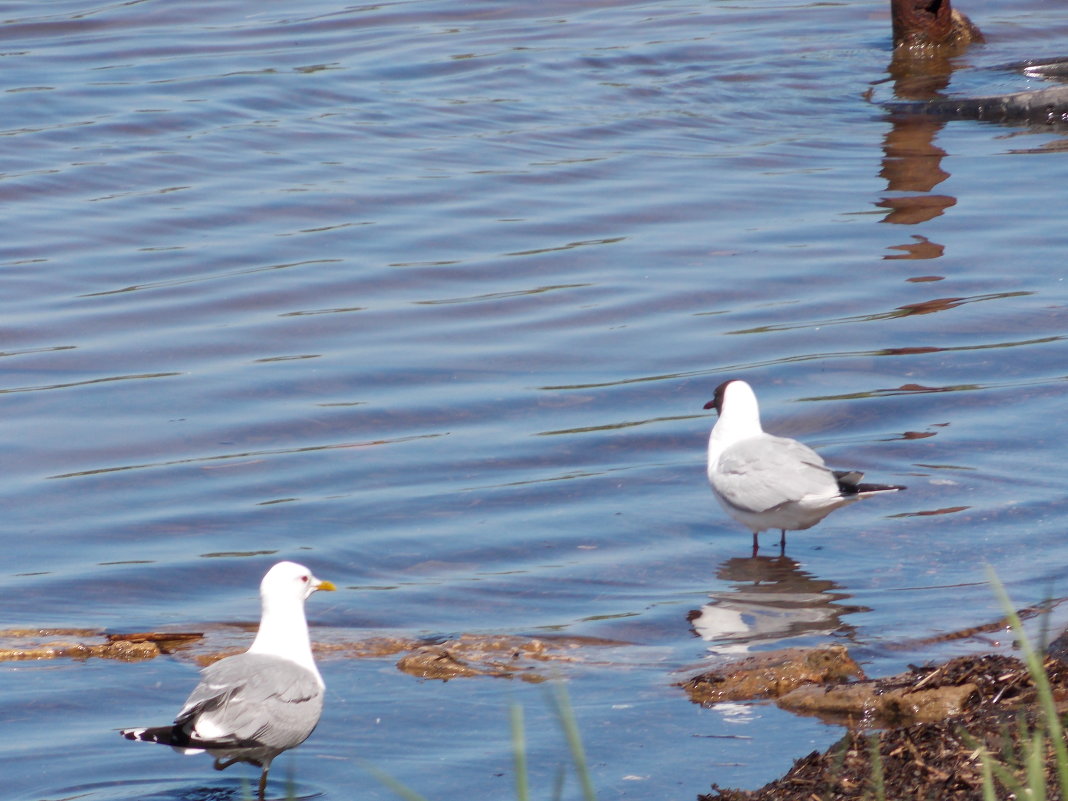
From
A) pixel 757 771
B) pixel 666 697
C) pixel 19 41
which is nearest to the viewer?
pixel 757 771

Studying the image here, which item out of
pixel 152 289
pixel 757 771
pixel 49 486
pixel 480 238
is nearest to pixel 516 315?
pixel 480 238

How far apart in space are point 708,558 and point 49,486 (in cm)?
351

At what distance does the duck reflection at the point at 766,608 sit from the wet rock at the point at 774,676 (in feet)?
1.65

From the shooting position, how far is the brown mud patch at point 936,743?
4020 mm

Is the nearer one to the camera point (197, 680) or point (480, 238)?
point (197, 680)

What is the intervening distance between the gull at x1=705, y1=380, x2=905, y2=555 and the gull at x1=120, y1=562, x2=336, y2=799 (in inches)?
104

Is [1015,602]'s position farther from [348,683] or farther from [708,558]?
[348,683]

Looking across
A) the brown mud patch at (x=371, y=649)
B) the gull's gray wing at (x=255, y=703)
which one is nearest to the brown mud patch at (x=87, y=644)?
the brown mud patch at (x=371, y=649)

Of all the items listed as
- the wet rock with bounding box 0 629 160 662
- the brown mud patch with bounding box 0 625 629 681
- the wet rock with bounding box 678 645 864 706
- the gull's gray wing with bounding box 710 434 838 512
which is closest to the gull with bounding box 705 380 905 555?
the gull's gray wing with bounding box 710 434 838 512

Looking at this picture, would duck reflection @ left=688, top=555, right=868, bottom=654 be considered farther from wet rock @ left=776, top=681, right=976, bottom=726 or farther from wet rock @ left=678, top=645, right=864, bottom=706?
wet rock @ left=776, top=681, right=976, bottom=726

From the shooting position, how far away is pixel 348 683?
231 inches

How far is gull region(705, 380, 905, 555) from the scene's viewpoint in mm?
7246

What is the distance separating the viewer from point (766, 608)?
22.1 feet

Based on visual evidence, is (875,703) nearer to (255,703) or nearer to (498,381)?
(255,703)
